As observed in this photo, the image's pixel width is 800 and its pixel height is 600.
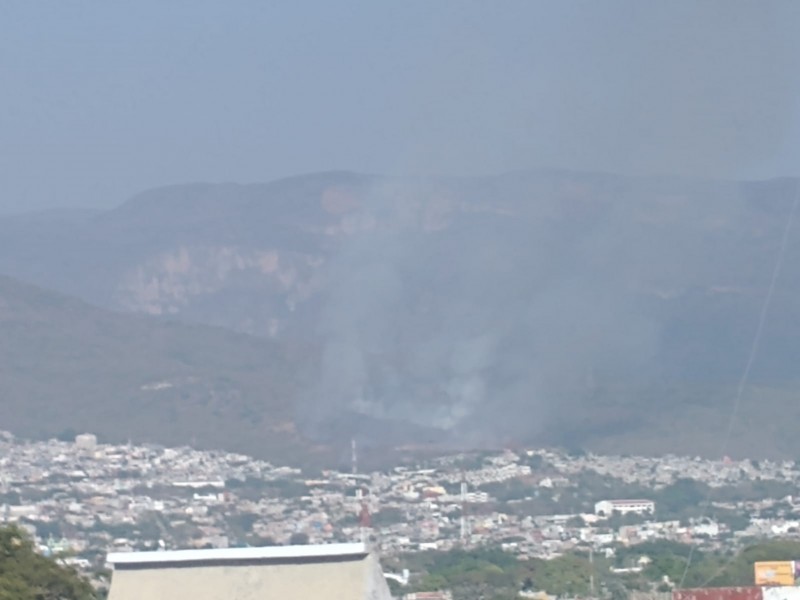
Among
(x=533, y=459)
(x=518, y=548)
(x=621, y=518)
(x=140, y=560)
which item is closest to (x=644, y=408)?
(x=533, y=459)

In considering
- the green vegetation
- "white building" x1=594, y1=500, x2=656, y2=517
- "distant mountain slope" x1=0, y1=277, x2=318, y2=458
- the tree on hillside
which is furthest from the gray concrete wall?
"distant mountain slope" x1=0, y1=277, x2=318, y2=458

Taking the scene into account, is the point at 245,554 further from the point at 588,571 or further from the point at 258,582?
the point at 588,571

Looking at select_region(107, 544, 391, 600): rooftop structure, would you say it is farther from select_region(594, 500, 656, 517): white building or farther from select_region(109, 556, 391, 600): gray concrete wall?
select_region(594, 500, 656, 517): white building

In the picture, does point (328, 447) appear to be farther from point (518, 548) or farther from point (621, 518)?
point (518, 548)

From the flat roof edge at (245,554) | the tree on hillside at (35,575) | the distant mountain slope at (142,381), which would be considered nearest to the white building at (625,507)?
the distant mountain slope at (142,381)

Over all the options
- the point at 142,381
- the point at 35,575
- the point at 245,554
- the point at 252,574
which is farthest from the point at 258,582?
the point at 142,381

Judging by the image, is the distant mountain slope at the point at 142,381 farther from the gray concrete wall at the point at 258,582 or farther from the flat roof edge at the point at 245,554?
the gray concrete wall at the point at 258,582
